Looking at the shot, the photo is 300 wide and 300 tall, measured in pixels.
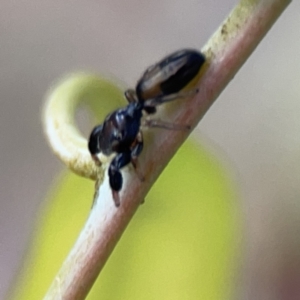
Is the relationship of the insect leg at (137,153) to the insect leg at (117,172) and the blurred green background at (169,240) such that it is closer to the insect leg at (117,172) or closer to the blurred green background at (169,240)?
the insect leg at (117,172)

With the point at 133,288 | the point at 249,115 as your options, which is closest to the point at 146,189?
the point at 133,288

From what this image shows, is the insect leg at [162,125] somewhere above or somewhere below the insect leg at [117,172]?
above

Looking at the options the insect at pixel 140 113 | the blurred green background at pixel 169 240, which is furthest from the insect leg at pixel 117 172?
the blurred green background at pixel 169 240

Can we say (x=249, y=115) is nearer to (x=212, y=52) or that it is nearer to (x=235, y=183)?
(x=235, y=183)

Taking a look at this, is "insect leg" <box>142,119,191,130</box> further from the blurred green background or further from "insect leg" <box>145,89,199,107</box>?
the blurred green background

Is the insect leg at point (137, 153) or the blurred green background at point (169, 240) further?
the blurred green background at point (169, 240)

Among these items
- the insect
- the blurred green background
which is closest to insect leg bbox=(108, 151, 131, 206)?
the insect

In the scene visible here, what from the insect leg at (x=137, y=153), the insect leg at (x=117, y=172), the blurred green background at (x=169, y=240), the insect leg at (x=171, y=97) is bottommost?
the blurred green background at (x=169, y=240)

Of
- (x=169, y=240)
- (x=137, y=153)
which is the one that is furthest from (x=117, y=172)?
(x=169, y=240)

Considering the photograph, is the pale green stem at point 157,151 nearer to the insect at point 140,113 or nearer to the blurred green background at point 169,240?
the insect at point 140,113
